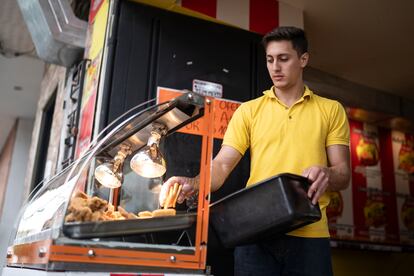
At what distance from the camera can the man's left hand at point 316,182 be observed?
4.16ft

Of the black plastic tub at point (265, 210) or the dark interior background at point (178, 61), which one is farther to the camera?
the dark interior background at point (178, 61)

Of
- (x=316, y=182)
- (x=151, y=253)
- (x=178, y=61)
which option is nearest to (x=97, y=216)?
(x=151, y=253)

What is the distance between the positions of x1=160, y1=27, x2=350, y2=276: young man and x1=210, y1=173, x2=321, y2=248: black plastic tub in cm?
12

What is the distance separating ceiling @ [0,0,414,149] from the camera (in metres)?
3.12

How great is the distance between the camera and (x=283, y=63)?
5.44 ft

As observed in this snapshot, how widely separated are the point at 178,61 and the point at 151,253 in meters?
1.46

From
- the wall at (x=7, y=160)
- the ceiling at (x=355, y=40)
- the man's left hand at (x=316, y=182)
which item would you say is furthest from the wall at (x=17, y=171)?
the man's left hand at (x=316, y=182)

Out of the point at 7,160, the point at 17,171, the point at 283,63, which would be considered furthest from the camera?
the point at 7,160

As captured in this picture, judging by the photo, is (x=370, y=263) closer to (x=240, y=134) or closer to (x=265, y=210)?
(x=240, y=134)

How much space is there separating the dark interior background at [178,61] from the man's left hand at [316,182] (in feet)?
3.39

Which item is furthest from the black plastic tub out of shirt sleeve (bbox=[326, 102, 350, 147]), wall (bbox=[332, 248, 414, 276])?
wall (bbox=[332, 248, 414, 276])

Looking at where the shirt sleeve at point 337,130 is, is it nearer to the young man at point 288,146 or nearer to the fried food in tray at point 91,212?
the young man at point 288,146

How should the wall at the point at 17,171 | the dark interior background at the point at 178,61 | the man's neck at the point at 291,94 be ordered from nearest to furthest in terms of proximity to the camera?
the man's neck at the point at 291,94 < the dark interior background at the point at 178,61 < the wall at the point at 17,171

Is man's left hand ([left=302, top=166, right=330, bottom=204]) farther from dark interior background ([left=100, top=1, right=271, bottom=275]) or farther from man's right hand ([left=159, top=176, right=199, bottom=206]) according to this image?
dark interior background ([left=100, top=1, right=271, bottom=275])
